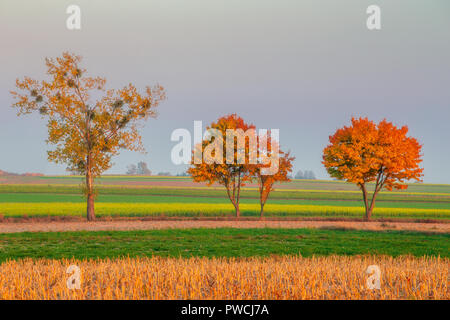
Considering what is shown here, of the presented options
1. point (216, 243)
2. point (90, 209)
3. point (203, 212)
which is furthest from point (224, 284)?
point (203, 212)

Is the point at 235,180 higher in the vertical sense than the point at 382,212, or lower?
higher

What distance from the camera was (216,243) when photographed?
22.8m

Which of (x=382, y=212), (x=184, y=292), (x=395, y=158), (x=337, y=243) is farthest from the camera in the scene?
(x=382, y=212)

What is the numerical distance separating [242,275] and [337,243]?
1318 cm

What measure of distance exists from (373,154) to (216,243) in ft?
86.3

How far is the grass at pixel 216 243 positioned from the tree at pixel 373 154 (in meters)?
13.8

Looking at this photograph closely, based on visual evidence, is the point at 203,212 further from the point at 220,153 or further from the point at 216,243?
the point at 216,243

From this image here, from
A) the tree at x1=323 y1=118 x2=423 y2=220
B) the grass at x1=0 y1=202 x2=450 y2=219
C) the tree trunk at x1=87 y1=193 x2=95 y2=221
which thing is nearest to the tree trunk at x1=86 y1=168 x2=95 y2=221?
the tree trunk at x1=87 y1=193 x2=95 y2=221

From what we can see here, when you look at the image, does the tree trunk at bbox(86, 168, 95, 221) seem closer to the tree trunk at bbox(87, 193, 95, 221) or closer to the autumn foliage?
the tree trunk at bbox(87, 193, 95, 221)

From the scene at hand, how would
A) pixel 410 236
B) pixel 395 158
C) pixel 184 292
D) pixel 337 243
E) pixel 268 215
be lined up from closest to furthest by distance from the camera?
pixel 184 292, pixel 337 243, pixel 410 236, pixel 395 158, pixel 268 215

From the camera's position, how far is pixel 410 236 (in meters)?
27.5
